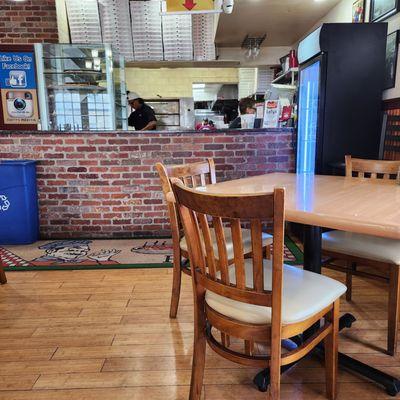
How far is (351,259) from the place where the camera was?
194 cm

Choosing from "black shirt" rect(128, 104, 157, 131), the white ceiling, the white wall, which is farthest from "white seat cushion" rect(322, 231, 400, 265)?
"black shirt" rect(128, 104, 157, 131)

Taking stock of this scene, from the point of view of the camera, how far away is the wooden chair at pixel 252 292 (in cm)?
111

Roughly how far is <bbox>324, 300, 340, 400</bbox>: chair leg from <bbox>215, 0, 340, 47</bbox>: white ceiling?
13.1 ft

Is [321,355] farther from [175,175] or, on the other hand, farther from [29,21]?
[29,21]

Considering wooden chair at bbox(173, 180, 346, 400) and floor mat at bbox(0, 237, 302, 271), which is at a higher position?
wooden chair at bbox(173, 180, 346, 400)

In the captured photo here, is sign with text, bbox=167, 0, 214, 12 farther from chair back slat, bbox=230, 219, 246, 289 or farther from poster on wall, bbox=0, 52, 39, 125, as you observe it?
chair back slat, bbox=230, 219, 246, 289

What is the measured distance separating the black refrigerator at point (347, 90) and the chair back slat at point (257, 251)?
226cm

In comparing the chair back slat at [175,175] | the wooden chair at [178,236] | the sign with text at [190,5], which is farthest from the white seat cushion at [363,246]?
the sign with text at [190,5]

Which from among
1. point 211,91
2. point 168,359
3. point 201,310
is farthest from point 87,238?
point 211,91

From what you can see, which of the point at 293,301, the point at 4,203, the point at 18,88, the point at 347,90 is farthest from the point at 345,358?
the point at 18,88

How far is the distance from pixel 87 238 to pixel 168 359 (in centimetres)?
232

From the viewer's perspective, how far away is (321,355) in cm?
182

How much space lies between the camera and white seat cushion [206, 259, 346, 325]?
4.14 feet

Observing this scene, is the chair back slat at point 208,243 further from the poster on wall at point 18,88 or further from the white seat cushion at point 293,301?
the poster on wall at point 18,88
